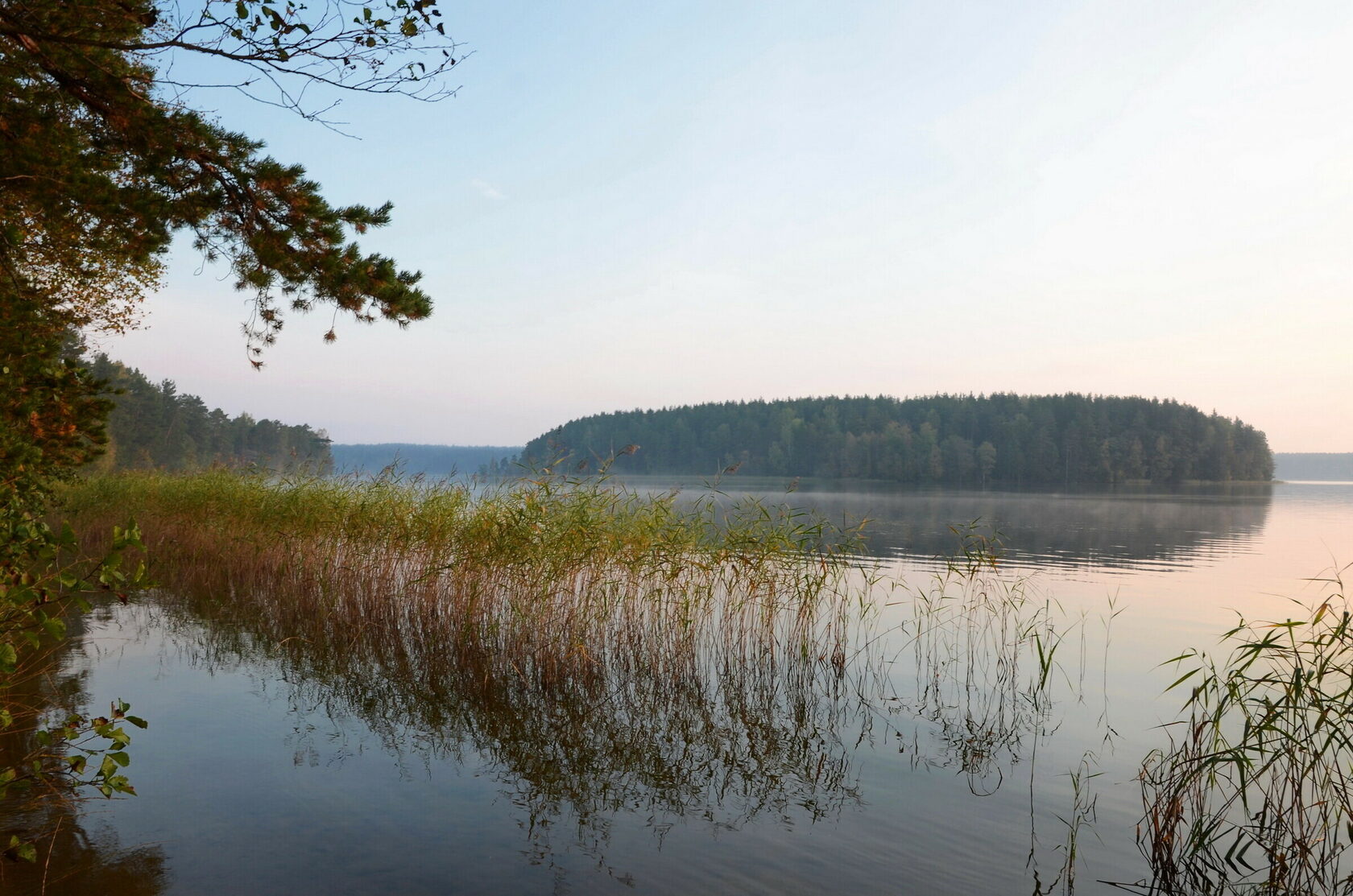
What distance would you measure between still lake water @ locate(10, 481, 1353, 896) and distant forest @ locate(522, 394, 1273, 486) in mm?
76244

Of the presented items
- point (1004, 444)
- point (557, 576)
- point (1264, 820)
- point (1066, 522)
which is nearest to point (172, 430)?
point (1066, 522)

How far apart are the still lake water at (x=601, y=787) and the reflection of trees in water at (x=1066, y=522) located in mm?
4577

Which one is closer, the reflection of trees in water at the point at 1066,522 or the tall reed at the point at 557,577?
the tall reed at the point at 557,577

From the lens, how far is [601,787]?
21.1ft

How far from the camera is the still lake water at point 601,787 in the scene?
5.10 metres

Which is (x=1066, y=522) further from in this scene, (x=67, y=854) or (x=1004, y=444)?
(x=1004, y=444)

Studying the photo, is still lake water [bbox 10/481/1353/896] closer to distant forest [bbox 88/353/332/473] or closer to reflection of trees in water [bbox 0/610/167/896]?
reflection of trees in water [bbox 0/610/167/896]

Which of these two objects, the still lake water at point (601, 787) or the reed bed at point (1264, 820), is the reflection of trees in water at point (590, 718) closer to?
the still lake water at point (601, 787)

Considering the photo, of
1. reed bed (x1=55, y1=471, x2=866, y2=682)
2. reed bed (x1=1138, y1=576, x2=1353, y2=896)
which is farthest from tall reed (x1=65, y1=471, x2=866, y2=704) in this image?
reed bed (x1=1138, y1=576, x2=1353, y2=896)

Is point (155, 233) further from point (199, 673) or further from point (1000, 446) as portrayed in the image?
point (1000, 446)

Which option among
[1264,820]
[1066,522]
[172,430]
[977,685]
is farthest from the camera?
[172,430]

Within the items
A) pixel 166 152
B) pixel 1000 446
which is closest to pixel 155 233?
pixel 166 152

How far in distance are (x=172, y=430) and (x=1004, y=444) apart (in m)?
89.0

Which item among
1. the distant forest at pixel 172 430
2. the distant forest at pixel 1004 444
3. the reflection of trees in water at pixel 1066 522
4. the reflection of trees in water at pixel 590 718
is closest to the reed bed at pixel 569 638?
the reflection of trees in water at pixel 590 718
